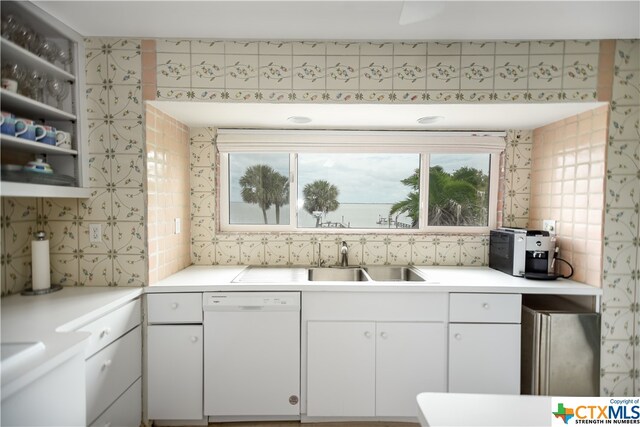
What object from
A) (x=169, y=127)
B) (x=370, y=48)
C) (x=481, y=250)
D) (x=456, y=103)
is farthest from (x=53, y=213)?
(x=481, y=250)

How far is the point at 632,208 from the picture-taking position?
180cm

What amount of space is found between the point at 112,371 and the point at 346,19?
205 cm

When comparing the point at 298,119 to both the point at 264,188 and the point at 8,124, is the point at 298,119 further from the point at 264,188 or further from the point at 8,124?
the point at 8,124

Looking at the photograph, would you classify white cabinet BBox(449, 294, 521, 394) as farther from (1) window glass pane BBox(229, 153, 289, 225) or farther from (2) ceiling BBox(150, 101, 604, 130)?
(1) window glass pane BBox(229, 153, 289, 225)

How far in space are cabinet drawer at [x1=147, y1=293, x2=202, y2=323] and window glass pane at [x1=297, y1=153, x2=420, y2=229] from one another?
3.29ft

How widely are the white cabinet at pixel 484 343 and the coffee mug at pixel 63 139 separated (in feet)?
7.27

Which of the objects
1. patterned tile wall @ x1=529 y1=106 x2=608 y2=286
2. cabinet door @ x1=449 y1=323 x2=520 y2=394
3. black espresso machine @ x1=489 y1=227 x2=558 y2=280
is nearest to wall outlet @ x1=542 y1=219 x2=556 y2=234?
patterned tile wall @ x1=529 y1=106 x2=608 y2=286

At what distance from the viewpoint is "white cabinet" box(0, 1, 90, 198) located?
1.30 m

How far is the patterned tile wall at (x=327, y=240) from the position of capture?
2412 millimetres

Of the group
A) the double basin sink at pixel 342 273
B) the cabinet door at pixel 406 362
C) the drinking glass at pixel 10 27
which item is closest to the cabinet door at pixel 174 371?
the double basin sink at pixel 342 273

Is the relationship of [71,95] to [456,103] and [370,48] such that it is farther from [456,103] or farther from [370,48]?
[456,103]

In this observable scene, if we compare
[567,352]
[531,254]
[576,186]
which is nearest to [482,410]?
[567,352]

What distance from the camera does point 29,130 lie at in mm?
1380

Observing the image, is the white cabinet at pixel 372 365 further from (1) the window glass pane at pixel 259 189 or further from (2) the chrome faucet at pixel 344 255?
(1) the window glass pane at pixel 259 189
